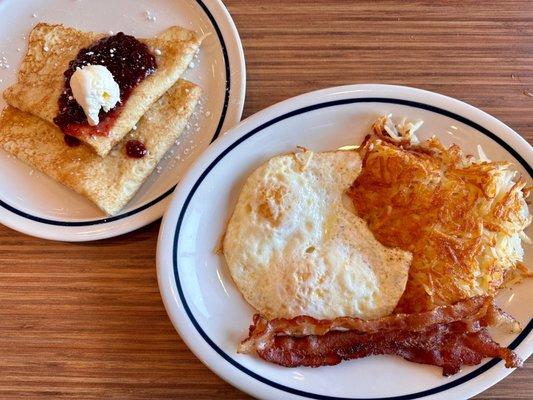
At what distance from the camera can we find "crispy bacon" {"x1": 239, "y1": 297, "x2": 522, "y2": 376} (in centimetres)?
217

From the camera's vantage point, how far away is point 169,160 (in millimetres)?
2594

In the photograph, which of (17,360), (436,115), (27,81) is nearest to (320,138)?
(436,115)

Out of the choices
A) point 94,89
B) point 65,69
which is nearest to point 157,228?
point 94,89

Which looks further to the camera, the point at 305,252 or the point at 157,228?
the point at 157,228

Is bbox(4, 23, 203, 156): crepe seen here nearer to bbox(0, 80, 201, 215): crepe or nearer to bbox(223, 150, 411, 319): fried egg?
bbox(0, 80, 201, 215): crepe

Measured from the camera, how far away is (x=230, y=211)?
2.40 meters

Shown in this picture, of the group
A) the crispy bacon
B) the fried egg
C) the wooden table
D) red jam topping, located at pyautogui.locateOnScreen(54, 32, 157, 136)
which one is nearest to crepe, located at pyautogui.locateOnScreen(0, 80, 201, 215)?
red jam topping, located at pyautogui.locateOnScreen(54, 32, 157, 136)

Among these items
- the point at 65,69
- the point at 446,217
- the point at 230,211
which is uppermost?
the point at 446,217

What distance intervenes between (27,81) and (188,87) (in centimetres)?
80

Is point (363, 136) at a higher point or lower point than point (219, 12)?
lower

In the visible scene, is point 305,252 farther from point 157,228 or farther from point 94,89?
point 94,89

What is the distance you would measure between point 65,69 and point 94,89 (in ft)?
1.23

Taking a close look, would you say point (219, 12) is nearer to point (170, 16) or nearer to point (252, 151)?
point (170, 16)

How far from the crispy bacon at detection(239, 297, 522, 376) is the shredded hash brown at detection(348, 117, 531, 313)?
9 cm
